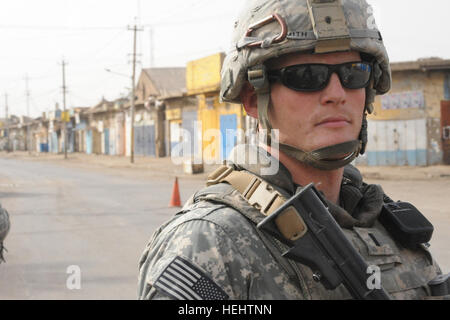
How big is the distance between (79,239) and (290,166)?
6.64 m

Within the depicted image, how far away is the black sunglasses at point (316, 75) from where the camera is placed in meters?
1.80

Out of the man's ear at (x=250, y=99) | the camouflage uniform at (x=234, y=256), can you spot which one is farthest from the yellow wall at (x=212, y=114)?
the camouflage uniform at (x=234, y=256)

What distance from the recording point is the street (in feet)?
18.6

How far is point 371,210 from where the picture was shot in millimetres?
2031

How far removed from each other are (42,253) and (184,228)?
6.08 meters

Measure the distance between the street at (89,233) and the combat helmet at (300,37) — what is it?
12.0 feet

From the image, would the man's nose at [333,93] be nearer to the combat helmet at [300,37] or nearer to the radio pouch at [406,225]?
the combat helmet at [300,37]

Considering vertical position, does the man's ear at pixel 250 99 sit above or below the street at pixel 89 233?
above

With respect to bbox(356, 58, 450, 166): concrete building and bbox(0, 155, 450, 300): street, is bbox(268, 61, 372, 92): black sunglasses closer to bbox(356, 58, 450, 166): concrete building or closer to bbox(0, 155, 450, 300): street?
bbox(0, 155, 450, 300): street

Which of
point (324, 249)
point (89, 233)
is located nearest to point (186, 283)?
point (324, 249)

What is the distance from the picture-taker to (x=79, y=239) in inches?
315

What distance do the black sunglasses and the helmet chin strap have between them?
0.09 metres

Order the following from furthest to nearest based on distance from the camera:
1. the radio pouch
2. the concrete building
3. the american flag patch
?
the concrete building
the radio pouch
the american flag patch

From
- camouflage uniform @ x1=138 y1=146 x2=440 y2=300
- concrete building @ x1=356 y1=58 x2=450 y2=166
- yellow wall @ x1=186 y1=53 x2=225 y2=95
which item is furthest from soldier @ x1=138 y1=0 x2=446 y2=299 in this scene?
yellow wall @ x1=186 y1=53 x2=225 y2=95
